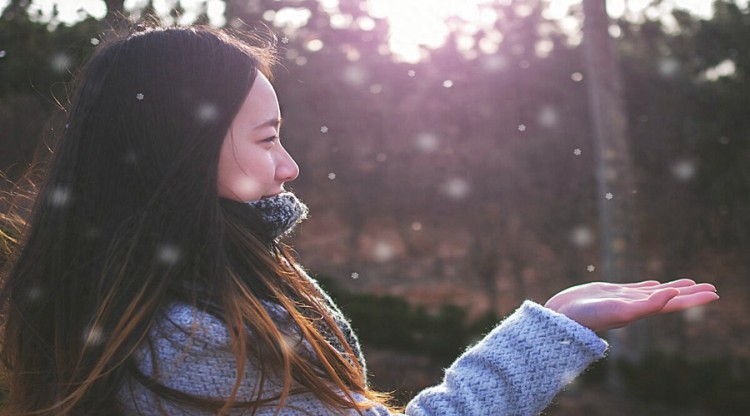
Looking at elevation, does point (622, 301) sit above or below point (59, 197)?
above

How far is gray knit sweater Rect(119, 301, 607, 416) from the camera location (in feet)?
3.82

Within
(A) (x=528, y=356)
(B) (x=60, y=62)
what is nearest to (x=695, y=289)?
(A) (x=528, y=356)

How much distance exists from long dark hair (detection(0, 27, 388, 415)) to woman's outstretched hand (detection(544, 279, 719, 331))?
1.39 feet

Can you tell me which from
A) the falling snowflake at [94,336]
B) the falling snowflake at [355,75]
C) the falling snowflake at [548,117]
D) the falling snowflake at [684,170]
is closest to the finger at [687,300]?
the falling snowflake at [94,336]

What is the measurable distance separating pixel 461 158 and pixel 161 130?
312 inches

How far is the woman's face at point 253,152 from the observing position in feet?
4.24

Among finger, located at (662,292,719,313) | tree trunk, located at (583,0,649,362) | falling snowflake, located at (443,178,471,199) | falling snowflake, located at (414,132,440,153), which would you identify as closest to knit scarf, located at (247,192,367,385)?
finger, located at (662,292,719,313)

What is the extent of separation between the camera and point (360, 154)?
9031mm

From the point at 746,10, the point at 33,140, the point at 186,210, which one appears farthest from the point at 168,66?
the point at 746,10

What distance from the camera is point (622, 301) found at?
4.50ft

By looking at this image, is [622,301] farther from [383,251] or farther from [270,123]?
[383,251]

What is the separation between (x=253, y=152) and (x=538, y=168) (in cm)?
785

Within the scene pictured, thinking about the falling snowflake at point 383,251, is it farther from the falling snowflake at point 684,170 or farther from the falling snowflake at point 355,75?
the falling snowflake at point 684,170

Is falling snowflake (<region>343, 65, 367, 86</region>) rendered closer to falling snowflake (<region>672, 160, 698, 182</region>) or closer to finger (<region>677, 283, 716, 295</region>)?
falling snowflake (<region>672, 160, 698, 182</region>)
